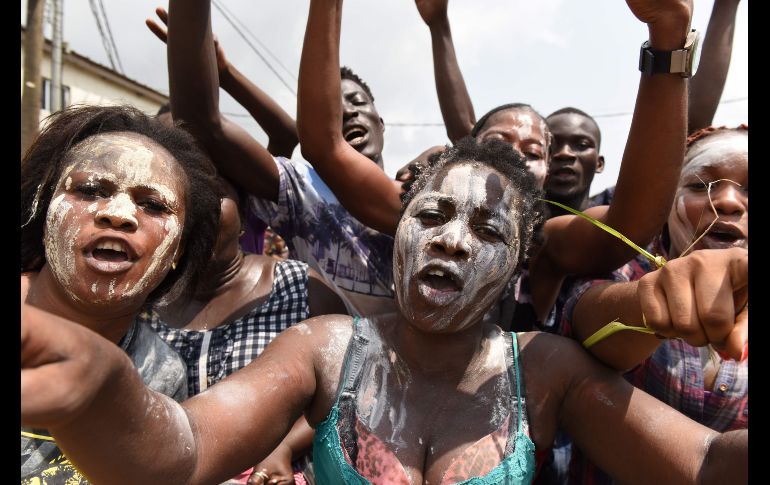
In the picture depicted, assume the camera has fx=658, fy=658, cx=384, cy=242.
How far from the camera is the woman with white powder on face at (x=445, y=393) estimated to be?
1.62 m

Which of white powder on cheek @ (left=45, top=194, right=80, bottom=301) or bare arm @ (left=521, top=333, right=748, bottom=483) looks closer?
bare arm @ (left=521, top=333, right=748, bottom=483)

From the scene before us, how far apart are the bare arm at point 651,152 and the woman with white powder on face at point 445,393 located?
0.28 meters

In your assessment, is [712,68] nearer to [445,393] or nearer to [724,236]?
[724,236]

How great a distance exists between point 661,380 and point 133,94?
61.3 feet

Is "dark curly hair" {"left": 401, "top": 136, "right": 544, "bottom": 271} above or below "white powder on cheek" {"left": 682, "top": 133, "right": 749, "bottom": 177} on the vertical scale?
below

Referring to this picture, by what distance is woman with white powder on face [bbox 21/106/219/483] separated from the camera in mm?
1887

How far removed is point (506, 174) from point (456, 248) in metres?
0.37

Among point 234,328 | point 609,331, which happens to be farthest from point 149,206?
point 609,331

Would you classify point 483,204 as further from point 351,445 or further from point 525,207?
→ point 351,445

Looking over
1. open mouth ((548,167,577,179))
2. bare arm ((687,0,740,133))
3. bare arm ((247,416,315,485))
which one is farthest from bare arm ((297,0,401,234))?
bare arm ((687,0,740,133))

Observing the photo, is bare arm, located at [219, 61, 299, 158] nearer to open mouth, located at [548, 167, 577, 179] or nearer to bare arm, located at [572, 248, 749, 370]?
open mouth, located at [548, 167, 577, 179]

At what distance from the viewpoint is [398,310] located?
7.17 feet

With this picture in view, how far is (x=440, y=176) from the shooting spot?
213 centimetres

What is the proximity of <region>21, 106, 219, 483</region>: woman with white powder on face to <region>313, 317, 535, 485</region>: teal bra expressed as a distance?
0.56 meters
